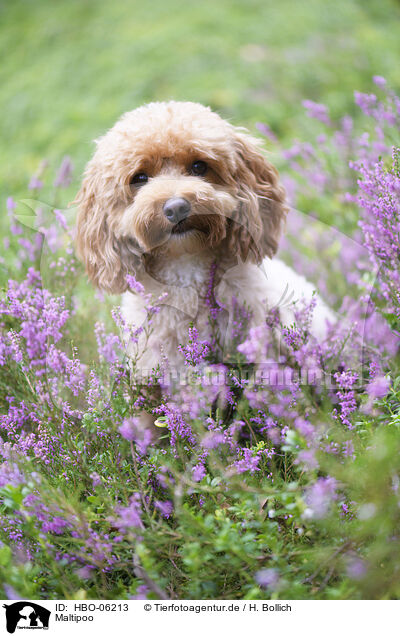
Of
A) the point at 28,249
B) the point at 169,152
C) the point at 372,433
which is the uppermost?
the point at 169,152

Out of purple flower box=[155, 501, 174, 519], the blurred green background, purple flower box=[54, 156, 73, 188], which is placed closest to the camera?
purple flower box=[155, 501, 174, 519]

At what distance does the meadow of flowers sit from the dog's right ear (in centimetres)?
23

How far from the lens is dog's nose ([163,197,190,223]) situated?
2.53 m

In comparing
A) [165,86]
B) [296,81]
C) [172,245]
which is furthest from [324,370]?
[165,86]

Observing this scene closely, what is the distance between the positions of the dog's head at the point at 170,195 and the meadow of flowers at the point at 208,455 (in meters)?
0.31

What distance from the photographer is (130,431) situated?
196 centimetres

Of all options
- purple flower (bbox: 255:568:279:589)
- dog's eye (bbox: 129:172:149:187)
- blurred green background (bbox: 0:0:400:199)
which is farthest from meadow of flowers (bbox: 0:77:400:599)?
blurred green background (bbox: 0:0:400:199)

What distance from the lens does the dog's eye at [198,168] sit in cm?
278

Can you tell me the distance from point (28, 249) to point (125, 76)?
584cm

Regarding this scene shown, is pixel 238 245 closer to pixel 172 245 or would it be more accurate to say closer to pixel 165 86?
pixel 172 245
